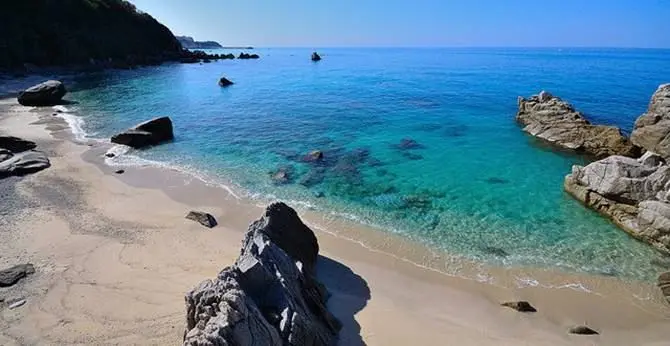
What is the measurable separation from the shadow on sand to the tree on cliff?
71128 mm

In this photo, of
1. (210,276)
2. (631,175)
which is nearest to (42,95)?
(210,276)

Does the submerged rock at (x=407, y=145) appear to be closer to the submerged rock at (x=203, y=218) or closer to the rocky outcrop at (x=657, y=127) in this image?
the rocky outcrop at (x=657, y=127)

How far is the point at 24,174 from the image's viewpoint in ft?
67.9

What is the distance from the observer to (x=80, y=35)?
8106 centimetres

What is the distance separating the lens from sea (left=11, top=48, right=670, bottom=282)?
15797mm

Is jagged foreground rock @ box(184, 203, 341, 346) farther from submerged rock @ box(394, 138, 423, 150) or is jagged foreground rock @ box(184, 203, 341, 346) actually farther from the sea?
submerged rock @ box(394, 138, 423, 150)

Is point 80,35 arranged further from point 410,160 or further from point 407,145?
point 410,160

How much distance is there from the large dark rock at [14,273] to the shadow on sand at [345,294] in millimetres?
9081

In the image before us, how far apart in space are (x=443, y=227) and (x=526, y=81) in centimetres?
6326

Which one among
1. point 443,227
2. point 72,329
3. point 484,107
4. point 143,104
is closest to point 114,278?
point 72,329

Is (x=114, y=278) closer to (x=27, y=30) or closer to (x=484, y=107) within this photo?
(x=484, y=107)

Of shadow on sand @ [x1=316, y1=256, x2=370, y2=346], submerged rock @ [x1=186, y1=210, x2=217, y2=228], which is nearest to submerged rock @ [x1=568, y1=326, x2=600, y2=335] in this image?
shadow on sand @ [x1=316, y1=256, x2=370, y2=346]

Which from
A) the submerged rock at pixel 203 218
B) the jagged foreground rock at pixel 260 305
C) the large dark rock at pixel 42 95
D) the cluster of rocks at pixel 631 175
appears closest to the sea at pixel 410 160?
the cluster of rocks at pixel 631 175

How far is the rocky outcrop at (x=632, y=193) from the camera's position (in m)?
15.6
